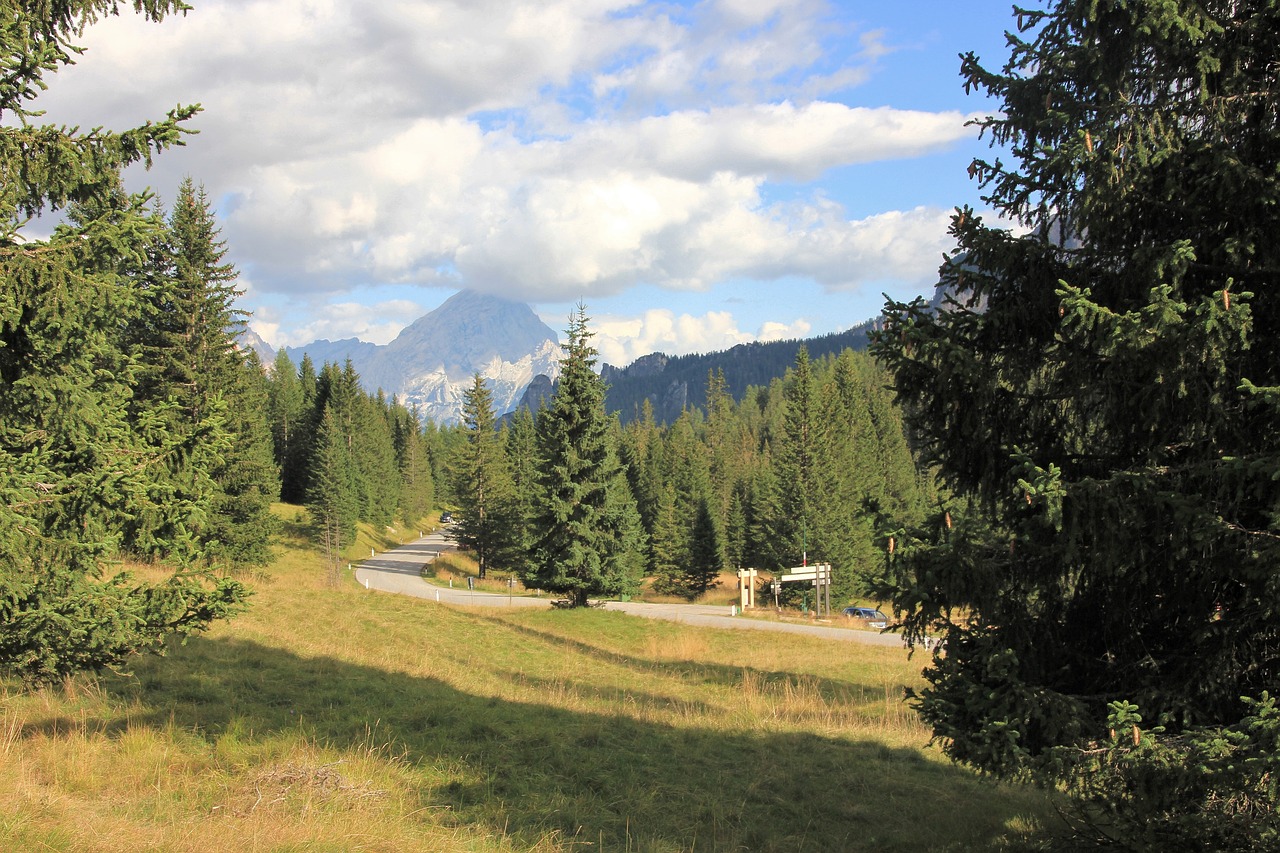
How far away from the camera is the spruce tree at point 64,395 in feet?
20.0

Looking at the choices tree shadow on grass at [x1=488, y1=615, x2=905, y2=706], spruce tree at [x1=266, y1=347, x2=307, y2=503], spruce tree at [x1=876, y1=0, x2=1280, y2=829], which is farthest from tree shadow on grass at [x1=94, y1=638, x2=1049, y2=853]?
spruce tree at [x1=266, y1=347, x2=307, y2=503]

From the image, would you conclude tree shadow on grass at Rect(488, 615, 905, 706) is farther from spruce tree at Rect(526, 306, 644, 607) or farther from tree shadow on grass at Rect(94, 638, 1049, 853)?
spruce tree at Rect(526, 306, 644, 607)

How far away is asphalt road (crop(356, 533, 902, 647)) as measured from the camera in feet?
96.5

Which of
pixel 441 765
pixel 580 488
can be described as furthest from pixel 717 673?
pixel 580 488

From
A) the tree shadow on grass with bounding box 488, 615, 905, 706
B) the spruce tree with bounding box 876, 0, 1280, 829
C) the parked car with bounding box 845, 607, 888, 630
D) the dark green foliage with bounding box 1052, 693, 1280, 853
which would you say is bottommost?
the parked car with bounding box 845, 607, 888, 630

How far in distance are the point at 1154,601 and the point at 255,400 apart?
3620 cm

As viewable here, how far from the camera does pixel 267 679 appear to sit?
10539 mm

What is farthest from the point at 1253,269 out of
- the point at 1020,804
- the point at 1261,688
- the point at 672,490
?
the point at 672,490

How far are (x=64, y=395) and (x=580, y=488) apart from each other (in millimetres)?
24337

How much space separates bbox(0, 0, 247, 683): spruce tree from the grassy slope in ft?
4.06

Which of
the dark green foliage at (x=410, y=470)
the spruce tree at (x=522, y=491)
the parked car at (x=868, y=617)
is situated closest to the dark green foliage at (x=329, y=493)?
the spruce tree at (x=522, y=491)

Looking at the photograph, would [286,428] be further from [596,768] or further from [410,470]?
[596,768]

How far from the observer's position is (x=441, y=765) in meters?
7.76

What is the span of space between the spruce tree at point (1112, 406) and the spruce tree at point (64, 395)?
20.0ft
